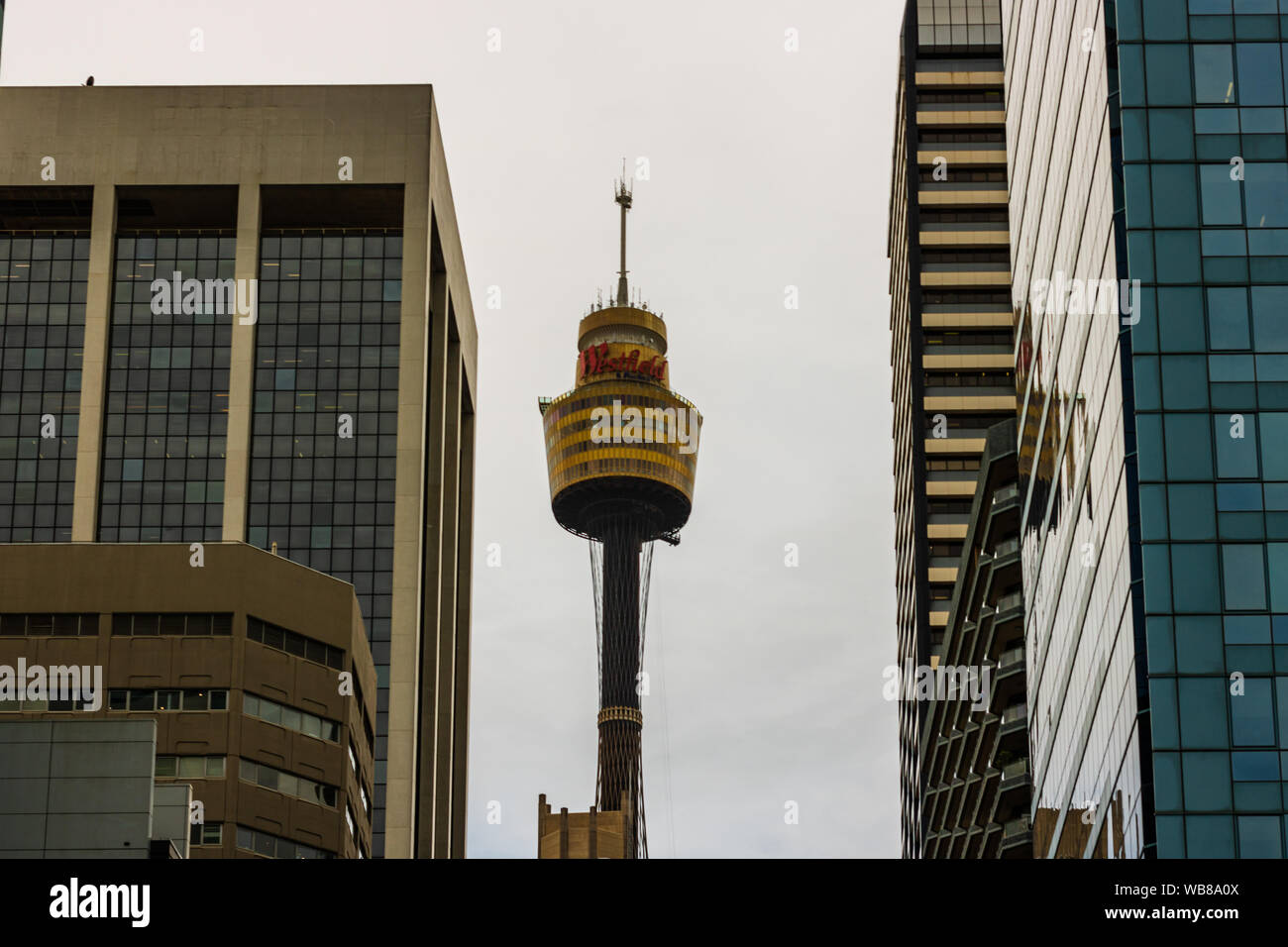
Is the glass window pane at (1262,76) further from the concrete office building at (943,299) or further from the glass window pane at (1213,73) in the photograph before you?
the concrete office building at (943,299)

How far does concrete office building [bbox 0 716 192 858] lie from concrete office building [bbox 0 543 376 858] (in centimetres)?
1501

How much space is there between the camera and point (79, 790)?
7450 centimetres

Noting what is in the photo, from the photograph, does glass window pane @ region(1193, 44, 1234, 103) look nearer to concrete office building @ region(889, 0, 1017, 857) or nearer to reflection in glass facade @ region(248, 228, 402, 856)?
concrete office building @ region(889, 0, 1017, 857)

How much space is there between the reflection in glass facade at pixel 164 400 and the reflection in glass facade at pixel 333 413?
2.97m

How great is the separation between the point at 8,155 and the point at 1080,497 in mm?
100898

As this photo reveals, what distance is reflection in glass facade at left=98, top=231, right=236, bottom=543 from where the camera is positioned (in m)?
142

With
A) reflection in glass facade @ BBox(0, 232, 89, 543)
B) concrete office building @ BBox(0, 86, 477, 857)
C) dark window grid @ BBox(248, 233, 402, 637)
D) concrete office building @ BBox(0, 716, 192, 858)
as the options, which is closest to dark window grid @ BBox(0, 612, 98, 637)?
concrete office building @ BBox(0, 716, 192, 858)

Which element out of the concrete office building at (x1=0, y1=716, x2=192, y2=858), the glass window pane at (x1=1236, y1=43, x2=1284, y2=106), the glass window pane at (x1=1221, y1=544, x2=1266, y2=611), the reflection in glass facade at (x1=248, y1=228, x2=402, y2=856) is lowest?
the concrete office building at (x1=0, y1=716, x2=192, y2=858)

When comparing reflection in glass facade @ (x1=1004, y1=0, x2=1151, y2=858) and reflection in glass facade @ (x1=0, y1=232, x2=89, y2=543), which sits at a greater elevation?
reflection in glass facade @ (x1=0, y1=232, x2=89, y2=543)

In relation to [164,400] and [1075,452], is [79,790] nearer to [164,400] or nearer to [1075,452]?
[1075,452]

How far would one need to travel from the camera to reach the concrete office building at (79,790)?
73812 mm

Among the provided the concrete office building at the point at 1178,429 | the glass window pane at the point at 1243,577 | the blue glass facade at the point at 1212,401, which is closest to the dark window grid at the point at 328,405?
the concrete office building at the point at 1178,429

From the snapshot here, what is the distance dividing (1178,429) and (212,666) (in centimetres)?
4595
